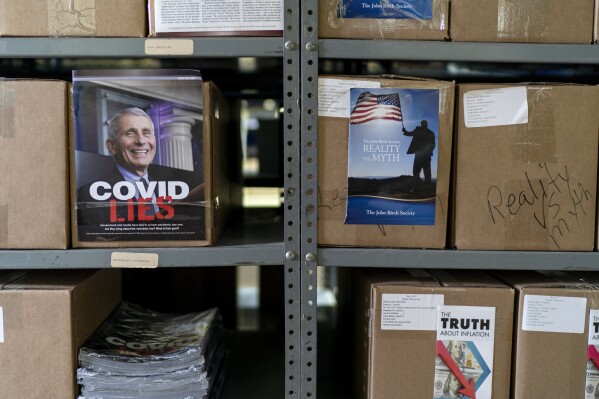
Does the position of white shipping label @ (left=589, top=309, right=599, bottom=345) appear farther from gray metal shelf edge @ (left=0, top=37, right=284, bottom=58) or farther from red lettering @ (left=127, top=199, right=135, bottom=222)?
red lettering @ (left=127, top=199, right=135, bottom=222)

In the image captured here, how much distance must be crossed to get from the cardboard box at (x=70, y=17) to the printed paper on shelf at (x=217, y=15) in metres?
0.06

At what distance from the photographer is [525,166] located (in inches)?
39.1

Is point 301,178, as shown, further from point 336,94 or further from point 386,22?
point 386,22

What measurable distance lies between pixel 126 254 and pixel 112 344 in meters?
0.27

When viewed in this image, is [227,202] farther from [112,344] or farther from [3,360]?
[3,360]

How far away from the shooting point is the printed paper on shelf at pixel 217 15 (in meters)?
0.96

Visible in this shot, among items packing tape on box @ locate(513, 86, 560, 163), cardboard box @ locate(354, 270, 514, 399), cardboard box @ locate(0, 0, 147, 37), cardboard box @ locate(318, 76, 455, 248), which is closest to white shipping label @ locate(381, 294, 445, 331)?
cardboard box @ locate(354, 270, 514, 399)

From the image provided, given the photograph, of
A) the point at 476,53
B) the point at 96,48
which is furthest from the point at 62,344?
the point at 476,53

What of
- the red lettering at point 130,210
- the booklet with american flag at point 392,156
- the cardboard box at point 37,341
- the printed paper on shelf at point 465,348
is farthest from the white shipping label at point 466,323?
the cardboard box at point 37,341

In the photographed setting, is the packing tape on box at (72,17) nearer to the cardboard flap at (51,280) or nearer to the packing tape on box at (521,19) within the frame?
the cardboard flap at (51,280)

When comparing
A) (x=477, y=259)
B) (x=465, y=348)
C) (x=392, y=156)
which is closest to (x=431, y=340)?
(x=465, y=348)

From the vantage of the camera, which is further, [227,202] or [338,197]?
[227,202]

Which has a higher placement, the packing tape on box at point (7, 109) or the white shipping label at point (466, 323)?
the packing tape on box at point (7, 109)

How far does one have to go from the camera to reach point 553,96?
38.7 inches
